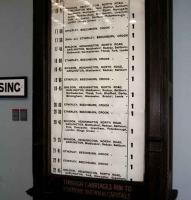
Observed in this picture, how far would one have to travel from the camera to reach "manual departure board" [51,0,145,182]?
5.48 ft

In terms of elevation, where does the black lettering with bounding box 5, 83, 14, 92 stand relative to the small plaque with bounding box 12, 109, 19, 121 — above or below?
above

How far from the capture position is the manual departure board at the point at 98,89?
1.67 meters

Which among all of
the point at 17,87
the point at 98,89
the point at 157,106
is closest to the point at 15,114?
the point at 17,87

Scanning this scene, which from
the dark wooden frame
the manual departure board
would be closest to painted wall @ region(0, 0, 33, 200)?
the manual departure board

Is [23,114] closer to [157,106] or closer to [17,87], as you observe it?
[17,87]

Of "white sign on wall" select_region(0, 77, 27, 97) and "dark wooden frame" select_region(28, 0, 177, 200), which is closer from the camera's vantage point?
"dark wooden frame" select_region(28, 0, 177, 200)

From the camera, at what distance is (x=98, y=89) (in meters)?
1.75

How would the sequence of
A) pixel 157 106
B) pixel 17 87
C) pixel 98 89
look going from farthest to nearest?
1. pixel 17 87
2. pixel 98 89
3. pixel 157 106

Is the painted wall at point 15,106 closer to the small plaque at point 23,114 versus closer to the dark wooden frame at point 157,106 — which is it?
the small plaque at point 23,114

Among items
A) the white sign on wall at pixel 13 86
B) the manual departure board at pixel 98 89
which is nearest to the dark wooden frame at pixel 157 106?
the manual departure board at pixel 98 89

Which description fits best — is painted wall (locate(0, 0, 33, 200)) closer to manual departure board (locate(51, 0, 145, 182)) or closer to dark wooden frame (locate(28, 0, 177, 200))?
manual departure board (locate(51, 0, 145, 182))

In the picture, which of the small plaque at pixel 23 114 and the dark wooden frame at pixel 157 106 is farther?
the small plaque at pixel 23 114

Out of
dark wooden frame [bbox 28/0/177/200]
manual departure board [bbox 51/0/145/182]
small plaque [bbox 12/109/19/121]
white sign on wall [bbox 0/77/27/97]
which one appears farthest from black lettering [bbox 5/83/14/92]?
dark wooden frame [bbox 28/0/177/200]

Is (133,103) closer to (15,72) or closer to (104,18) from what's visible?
(104,18)
